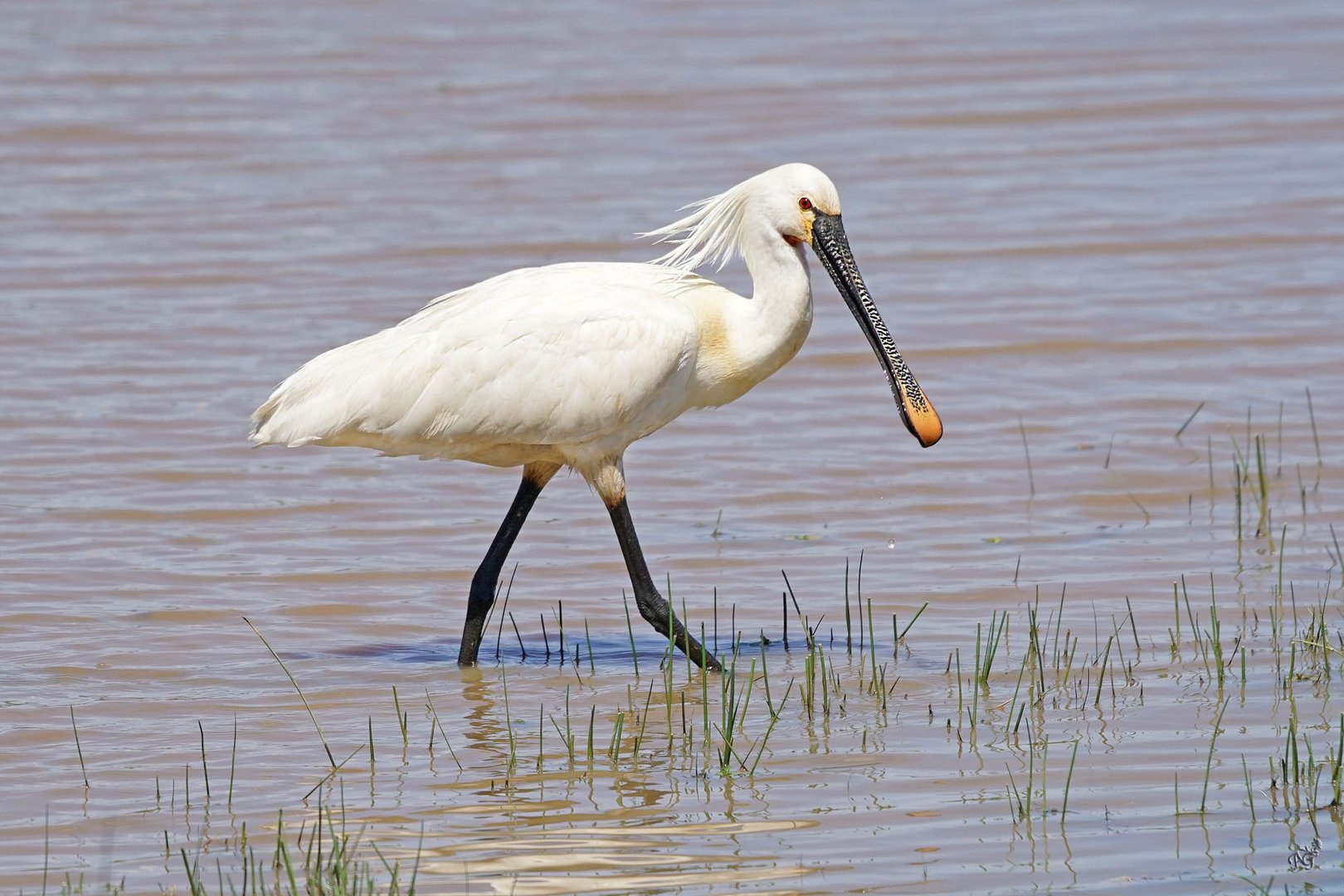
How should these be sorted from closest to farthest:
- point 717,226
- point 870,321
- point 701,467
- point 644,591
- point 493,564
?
point 644,591 → point 493,564 → point 717,226 → point 870,321 → point 701,467

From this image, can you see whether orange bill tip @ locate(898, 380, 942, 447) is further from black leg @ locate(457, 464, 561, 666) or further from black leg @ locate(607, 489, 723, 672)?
black leg @ locate(457, 464, 561, 666)

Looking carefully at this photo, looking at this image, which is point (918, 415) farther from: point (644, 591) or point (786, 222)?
point (644, 591)

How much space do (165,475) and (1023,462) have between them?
4503mm

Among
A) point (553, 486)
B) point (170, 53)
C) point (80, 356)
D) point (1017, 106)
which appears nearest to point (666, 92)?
point (1017, 106)

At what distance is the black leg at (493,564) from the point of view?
8414 mm

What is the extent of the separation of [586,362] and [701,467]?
3.35m

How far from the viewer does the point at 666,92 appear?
20.2 m

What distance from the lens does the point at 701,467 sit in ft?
37.8

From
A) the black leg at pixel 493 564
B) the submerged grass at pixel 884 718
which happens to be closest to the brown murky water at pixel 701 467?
the submerged grass at pixel 884 718

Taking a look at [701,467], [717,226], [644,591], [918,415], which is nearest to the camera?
[644,591]

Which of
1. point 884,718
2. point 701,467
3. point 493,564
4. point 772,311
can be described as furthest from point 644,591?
point 701,467

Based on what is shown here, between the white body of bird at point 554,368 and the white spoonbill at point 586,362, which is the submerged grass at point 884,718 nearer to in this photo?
the white spoonbill at point 586,362

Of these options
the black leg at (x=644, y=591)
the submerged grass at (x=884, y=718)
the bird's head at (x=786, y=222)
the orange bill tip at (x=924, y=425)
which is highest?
the bird's head at (x=786, y=222)

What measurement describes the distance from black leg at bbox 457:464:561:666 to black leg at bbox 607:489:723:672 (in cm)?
38
